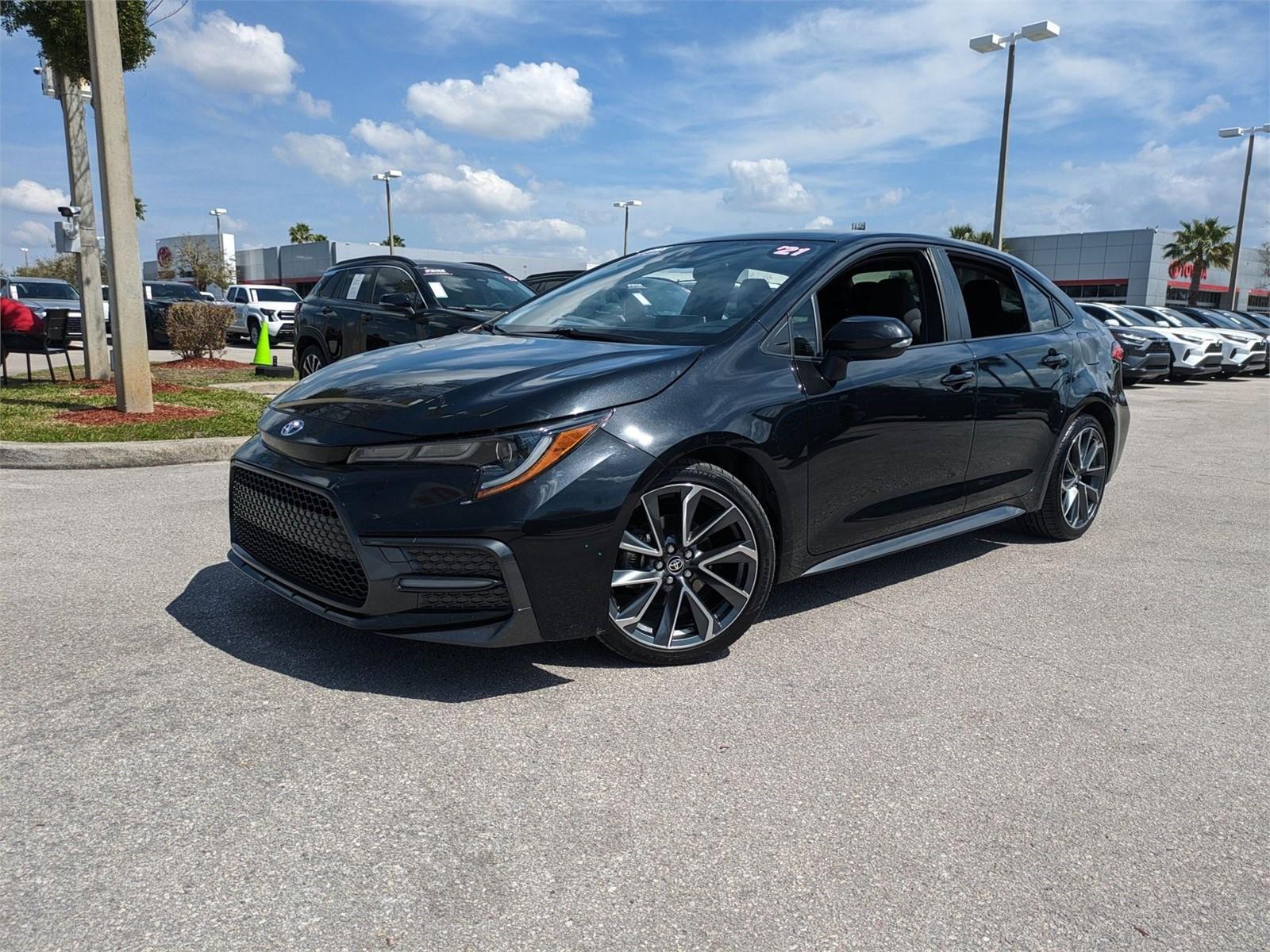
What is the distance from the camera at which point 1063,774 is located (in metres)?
2.83

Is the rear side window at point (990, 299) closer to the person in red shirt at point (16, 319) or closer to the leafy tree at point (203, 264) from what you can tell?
the person in red shirt at point (16, 319)

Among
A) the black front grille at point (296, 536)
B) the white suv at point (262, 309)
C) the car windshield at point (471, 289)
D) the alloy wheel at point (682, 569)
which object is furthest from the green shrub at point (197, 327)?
the alloy wheel at point (682, 569)

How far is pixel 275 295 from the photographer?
2692cm

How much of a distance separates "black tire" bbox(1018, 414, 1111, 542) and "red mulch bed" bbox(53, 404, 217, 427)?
7.20 metres

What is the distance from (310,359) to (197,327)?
5.49 m

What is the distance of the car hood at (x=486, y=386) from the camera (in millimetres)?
3170

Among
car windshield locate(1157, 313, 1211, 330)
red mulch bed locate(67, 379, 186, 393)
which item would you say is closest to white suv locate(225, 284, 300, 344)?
red mulch bed locate(67, 379, 186, 393)

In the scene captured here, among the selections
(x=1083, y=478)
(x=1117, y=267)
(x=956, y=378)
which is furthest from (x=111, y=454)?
(x=1117, y=267)

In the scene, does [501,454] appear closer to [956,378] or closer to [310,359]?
[956,378]

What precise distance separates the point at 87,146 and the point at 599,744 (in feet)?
40.1

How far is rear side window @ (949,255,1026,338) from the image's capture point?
484cm

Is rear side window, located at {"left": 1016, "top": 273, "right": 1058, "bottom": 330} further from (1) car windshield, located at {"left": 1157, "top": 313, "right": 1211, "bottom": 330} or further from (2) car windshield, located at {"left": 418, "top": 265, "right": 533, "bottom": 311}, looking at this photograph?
(1) car windshield, located at {"left": 1157, "top": 313, "right": 1211, "bottom": 330}

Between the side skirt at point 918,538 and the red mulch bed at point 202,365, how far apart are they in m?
13.4

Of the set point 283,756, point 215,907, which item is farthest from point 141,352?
point 215,907
